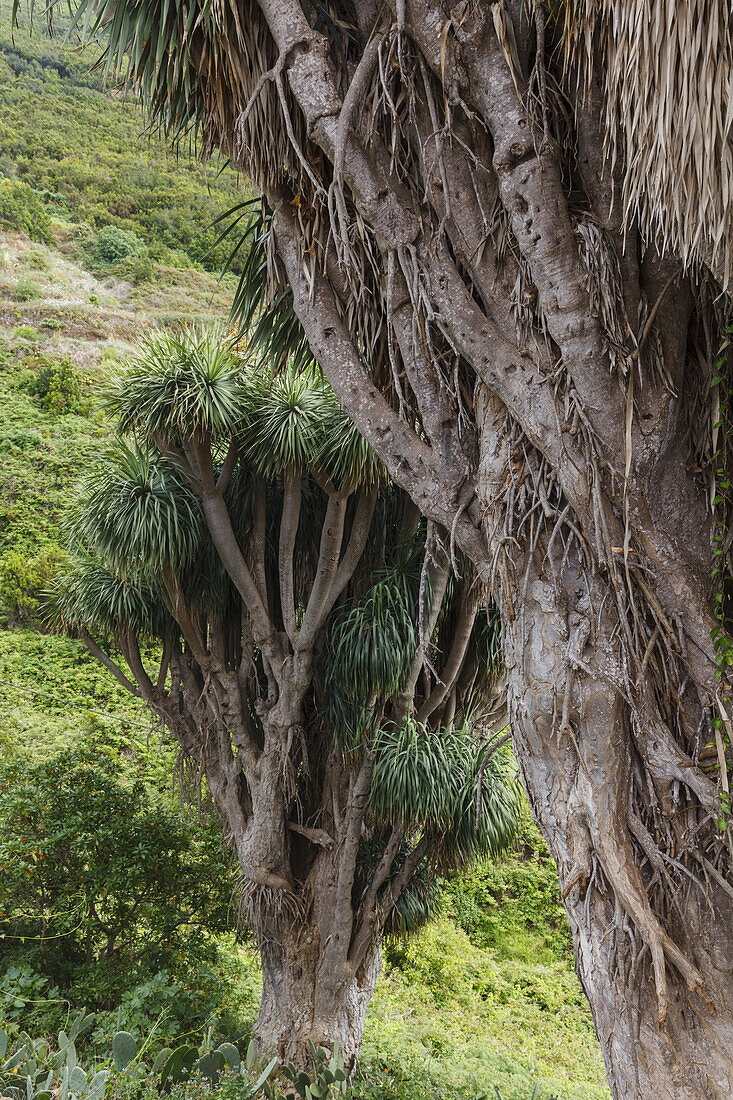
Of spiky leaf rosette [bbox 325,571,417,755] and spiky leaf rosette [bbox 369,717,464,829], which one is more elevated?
spiky leaf rosette [bbox 325,571,417,755]

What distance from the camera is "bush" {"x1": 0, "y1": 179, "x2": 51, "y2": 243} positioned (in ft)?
90.2

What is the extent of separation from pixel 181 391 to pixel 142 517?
1.05 meters

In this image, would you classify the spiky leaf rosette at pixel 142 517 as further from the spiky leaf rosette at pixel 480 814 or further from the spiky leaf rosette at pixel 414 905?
the spiky leaf rosette at pixel 414 905

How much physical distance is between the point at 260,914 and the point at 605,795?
4.60 metres

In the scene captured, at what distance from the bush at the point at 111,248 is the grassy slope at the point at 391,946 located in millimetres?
6177

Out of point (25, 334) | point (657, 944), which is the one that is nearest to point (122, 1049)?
point (657, 944)

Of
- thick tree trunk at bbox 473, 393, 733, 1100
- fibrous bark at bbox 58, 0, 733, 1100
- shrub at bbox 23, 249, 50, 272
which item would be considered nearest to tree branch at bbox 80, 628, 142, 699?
fibrous bark at bbox 58, 0, 733, 1100

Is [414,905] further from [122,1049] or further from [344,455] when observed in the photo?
[344,455]

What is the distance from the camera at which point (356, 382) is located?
3268mm

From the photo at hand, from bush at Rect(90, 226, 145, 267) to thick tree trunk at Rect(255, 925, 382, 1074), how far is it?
94.8ft

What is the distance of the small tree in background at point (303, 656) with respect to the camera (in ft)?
19.1

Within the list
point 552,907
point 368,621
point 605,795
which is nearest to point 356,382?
point 605,795

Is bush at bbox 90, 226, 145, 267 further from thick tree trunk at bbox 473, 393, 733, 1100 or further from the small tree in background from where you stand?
thick tree trunk at bbox 473, 393, 733, 1100

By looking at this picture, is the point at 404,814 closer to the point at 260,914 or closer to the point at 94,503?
the point at 260,914
